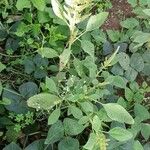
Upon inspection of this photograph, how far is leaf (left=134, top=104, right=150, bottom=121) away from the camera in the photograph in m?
2.42

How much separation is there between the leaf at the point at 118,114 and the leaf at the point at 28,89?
1.47ft

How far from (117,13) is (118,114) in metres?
1.02

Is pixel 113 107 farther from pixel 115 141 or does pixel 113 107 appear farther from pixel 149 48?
pixel 149 48

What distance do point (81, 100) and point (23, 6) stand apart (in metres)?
0.80

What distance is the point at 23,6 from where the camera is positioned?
260 centimetres

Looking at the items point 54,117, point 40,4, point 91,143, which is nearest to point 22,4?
point 40,4

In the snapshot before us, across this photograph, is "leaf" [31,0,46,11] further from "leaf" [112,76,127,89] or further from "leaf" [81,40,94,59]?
"leaf" [112,76,127,89]

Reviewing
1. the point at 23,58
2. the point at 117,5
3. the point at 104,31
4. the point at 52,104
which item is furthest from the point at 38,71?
the point at 117,5

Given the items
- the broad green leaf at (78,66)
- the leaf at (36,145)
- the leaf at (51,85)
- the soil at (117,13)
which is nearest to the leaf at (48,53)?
the broad green leaf at (78,66)

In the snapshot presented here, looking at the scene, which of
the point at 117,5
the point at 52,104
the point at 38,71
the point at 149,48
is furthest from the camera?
the point at 117,5

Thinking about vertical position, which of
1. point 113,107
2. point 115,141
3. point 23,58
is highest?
point 23,58

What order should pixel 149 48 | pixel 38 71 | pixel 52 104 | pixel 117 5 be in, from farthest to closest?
1. pixel 117 5
2. pixel 149 48
3. pixel 38 71
4. pixel 52 104

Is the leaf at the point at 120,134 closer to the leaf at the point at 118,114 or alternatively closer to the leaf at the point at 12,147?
the leaf at the point at 118,114

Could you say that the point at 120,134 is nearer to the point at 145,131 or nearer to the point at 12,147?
the point at 145,131
